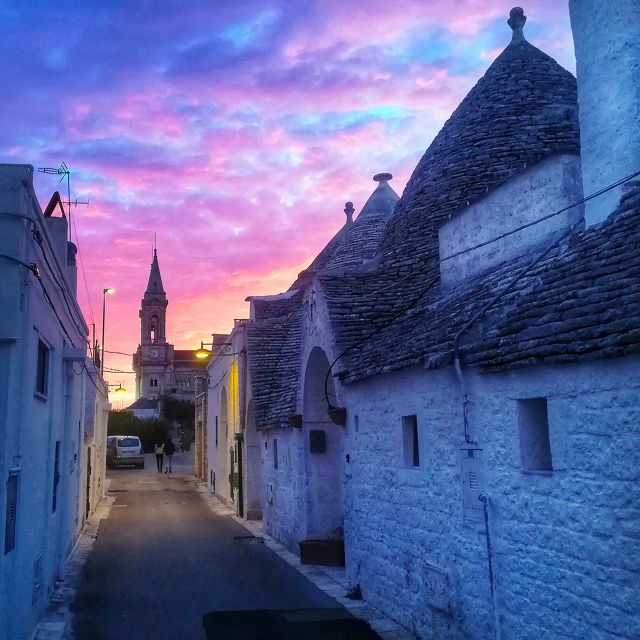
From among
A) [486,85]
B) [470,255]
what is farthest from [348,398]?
[486,85]

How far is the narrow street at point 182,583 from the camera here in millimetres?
9375

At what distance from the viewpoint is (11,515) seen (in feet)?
23.2

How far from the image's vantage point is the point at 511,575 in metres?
6.72

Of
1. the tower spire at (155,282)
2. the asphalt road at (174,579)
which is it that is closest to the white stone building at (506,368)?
the asphalt road at (174,579)

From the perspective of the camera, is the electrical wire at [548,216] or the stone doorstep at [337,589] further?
the stone doorstep at [337,589]

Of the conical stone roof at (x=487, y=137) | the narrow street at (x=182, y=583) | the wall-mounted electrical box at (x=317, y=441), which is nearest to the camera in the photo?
the narrow street at (x=182, y=583)

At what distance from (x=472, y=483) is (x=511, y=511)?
2.50 feet

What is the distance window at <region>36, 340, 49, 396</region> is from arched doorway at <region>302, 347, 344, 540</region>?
5955mm

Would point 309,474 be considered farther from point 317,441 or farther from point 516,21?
point 516,21

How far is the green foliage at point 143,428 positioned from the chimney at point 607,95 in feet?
194

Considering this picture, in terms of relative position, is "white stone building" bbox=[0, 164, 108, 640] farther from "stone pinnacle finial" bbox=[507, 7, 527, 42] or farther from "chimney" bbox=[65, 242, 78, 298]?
"stone pinnacle finial" bbox=[507, 7, 527, 42]

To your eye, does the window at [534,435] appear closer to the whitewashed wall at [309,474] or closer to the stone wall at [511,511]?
A: the stone wall at [511,511]

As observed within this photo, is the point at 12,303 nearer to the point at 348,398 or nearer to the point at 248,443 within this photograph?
the point at 348,398

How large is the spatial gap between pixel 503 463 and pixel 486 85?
9457 mm
